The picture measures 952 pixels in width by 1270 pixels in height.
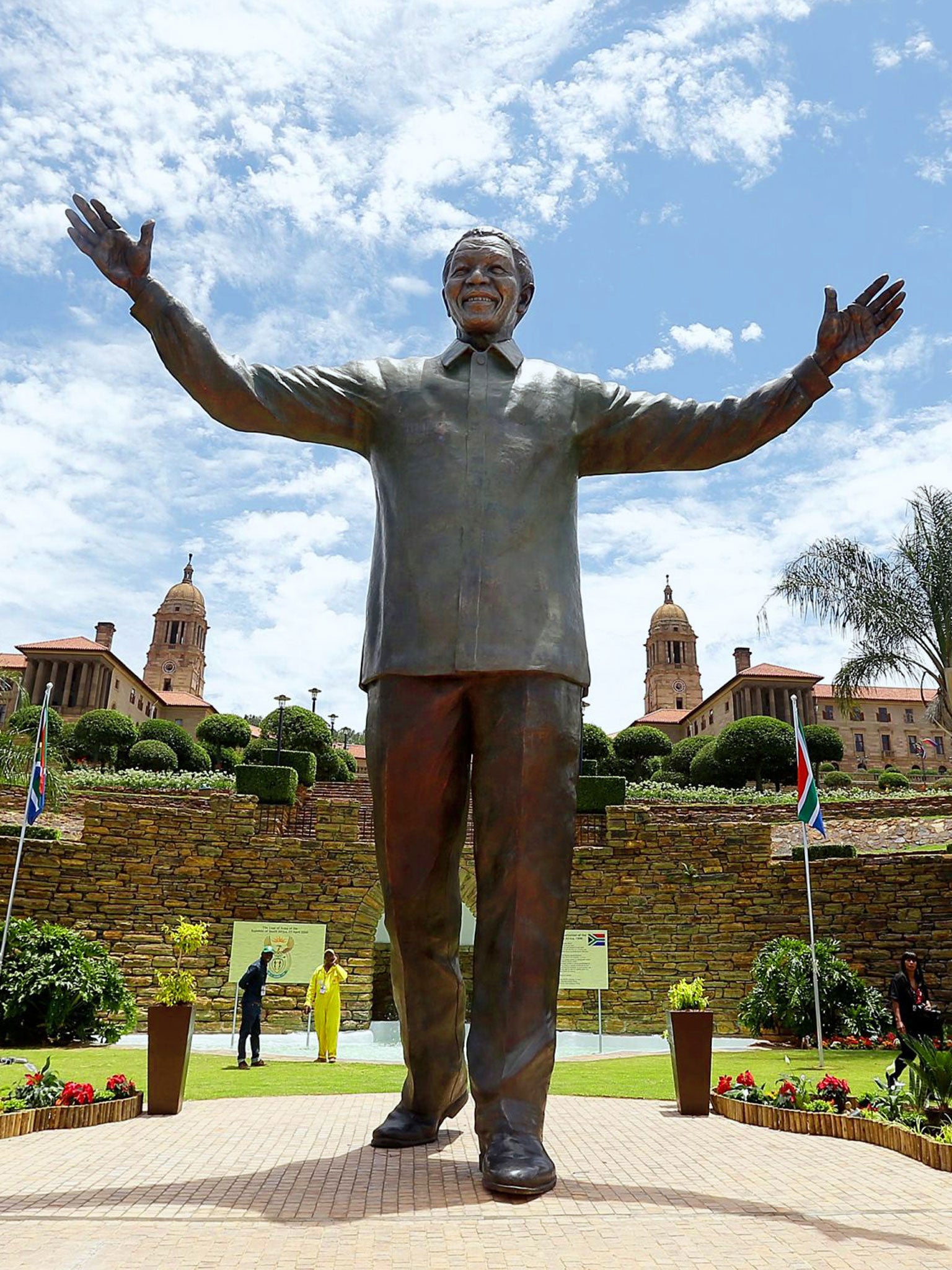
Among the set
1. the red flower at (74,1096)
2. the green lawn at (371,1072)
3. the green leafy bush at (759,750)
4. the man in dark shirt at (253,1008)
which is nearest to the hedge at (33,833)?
the green lawn at (371,1072)

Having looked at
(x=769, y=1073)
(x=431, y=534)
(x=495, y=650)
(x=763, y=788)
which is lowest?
(x=769, y=1073)

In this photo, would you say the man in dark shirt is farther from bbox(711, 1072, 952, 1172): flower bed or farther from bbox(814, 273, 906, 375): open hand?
bbox(814, 273, 906, 375): open hand

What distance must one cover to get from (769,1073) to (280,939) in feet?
23.2

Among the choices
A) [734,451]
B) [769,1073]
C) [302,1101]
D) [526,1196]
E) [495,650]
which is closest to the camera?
[526,1196]

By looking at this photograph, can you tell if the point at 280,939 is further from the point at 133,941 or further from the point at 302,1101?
the point at 302,1101

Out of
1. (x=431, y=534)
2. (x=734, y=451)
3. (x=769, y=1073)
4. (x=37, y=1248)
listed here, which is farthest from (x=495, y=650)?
(x=769, y=1073)

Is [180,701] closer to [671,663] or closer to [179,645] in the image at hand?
[179,645]

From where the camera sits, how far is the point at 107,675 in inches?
2504

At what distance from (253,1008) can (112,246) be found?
31.5 ft

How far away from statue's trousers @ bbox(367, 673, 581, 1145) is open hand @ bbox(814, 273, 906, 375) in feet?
4.87

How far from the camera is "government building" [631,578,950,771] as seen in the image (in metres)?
64.2

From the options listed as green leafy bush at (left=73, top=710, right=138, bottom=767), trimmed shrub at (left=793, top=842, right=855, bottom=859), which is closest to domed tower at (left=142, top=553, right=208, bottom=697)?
green leafy bush at (left=73, top=710, right=138, bottom=767)

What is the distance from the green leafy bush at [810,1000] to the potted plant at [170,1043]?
9.57 metres

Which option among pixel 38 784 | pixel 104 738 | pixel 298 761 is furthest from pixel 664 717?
pixel 38 784
